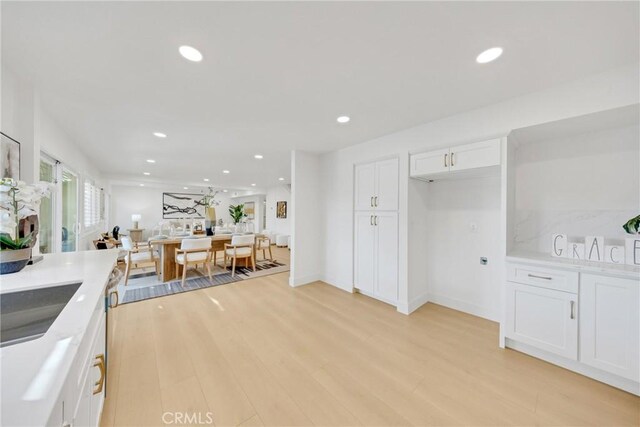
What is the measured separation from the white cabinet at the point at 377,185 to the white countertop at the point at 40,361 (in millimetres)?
2993

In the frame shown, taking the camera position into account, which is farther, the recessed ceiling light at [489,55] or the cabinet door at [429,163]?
the cabinet door at [429,163]

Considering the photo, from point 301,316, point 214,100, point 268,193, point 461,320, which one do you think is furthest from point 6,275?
point 268,193

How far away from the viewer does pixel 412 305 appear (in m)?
3.01

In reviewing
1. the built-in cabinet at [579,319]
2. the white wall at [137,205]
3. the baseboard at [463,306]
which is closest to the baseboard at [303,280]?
the baseboard at [463,306]

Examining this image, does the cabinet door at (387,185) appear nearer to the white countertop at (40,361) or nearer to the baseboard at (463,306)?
the baseboard at (463,306)

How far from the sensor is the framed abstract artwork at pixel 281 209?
8.73 m

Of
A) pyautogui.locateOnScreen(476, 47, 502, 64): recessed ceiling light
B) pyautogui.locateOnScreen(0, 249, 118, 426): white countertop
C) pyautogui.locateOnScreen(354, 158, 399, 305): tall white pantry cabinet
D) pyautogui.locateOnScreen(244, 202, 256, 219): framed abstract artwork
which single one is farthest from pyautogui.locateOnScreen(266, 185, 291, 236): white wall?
pyautogui.locateOnScreen(0, 249, 118, 426): white countertop

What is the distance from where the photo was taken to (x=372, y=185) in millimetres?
3443

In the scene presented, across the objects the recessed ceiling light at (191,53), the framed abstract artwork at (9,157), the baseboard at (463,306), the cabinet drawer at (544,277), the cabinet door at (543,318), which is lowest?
the baseboard at (463,306)

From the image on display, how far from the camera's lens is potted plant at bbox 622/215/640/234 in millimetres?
1801

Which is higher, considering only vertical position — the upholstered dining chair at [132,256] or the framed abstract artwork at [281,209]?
the framed abstract artwork at [281,209]

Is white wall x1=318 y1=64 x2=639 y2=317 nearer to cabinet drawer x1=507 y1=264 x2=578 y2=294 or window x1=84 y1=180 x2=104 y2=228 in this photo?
cabinet drawer x1=507 y1=264 x2=578 y2=294

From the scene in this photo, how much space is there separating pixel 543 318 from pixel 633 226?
999 mm

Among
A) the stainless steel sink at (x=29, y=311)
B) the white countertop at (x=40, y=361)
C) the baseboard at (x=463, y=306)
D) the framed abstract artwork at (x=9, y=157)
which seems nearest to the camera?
the white countertop at (x=40, y=361)
